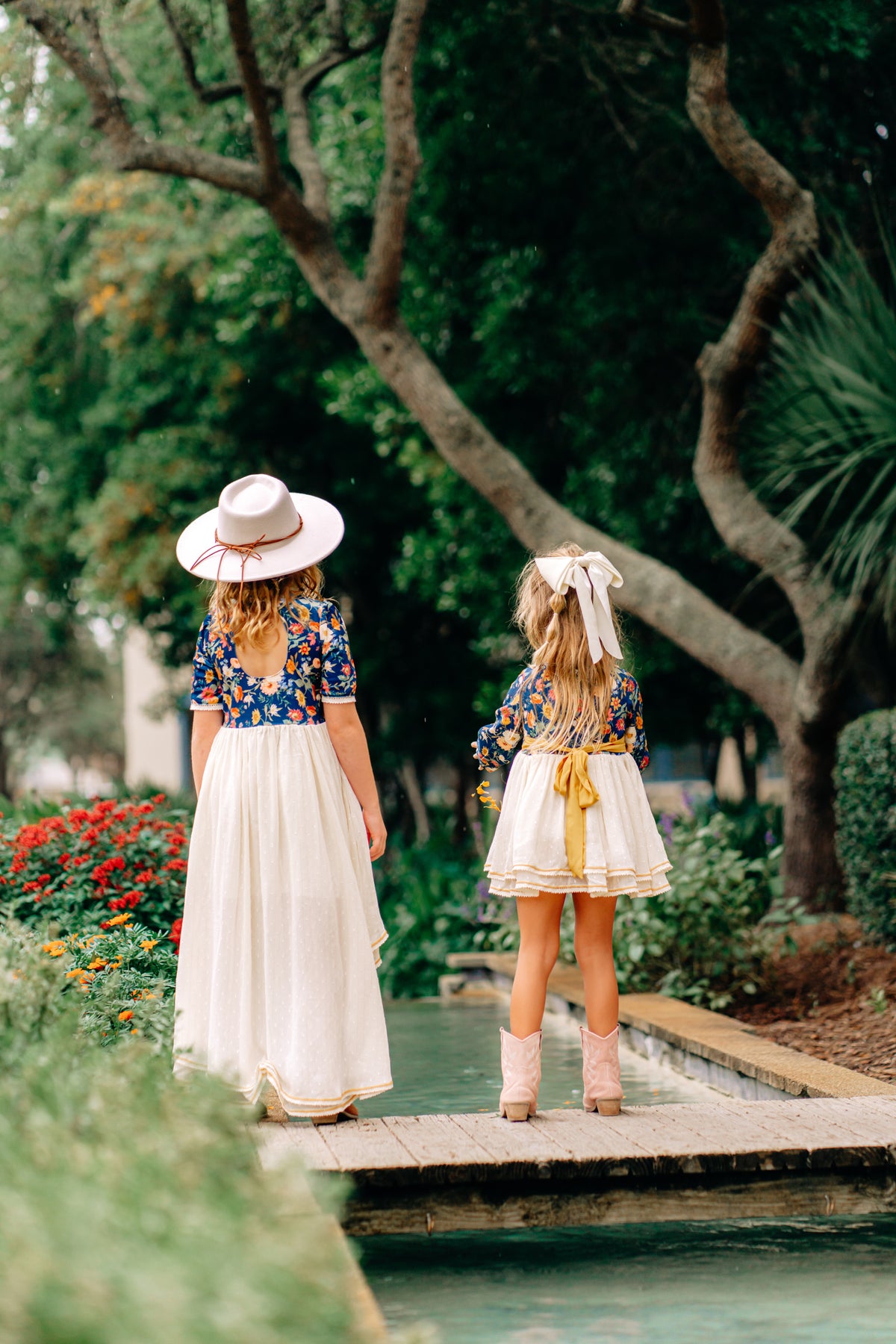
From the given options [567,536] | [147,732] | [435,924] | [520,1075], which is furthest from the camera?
[147,732]

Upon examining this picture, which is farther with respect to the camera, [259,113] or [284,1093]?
[259,113]

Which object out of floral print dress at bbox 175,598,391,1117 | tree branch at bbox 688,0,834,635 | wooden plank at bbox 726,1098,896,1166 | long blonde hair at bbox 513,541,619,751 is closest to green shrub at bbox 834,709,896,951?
tree branch at bbox 688,0,834,635

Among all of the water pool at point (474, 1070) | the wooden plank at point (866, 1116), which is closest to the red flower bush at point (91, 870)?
the water pool at point (474, 1070)

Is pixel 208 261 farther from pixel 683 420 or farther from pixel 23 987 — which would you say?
pixel 23 987

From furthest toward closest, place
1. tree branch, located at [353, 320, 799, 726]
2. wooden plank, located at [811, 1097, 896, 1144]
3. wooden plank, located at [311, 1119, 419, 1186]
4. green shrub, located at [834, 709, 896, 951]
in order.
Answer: tree branch, located at [353, 320, 799, 726]
green shrub, located at [834, 709, 896, 951]
wooden plank, located at [811, 1097, 896, 1144]
wooden plank, located at [311, 1119, 419, 1186]

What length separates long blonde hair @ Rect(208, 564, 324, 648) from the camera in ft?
14.4

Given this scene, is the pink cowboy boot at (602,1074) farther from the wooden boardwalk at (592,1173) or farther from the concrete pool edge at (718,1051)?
the concrete pool edge at (718,1051)

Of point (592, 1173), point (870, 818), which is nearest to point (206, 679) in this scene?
point (592, 1173)

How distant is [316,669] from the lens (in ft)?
14.5

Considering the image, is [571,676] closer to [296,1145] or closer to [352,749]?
[352,749]

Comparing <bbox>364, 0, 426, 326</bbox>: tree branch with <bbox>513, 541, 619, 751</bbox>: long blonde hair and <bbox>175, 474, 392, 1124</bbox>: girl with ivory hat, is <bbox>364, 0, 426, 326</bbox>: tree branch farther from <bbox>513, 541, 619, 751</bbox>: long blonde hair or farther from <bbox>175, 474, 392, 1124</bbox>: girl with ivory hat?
<bbox>513, 541, 619, 751</bbox>: long blonde hair

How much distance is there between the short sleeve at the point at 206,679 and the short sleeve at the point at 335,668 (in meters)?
0.32

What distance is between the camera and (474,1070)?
6.32 meters

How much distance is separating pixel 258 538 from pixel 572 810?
1.25 meters
